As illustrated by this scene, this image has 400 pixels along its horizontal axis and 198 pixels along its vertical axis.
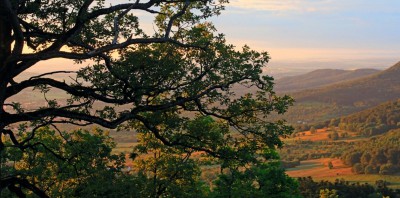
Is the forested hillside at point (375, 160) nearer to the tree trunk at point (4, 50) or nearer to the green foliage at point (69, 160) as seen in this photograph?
the green foliage at point (69, 160)

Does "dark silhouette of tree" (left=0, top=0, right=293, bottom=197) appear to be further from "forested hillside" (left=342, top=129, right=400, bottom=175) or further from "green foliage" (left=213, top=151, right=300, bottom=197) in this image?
"forested hillside" (left=342, top=129, right=400, bottom=175)

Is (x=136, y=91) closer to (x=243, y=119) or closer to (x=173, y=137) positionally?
(x=173, y=137)

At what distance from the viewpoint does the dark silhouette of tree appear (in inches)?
514

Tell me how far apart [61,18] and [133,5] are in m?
2.33

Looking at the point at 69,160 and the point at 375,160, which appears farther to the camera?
the point at 375,160

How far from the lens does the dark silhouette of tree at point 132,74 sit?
13055 millimetres

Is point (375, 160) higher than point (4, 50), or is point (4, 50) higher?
point (4, 50)

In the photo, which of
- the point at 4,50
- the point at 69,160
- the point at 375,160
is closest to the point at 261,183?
the point at 69,160

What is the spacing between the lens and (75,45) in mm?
14508

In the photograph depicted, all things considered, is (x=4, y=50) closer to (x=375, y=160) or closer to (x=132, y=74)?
(x=132, y=74)

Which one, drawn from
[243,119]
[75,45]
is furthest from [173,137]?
[75,45]

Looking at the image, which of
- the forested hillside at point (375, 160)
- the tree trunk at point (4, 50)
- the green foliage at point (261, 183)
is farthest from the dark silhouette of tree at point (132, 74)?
the forested hillside at point (375, 160)

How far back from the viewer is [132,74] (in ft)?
46.0

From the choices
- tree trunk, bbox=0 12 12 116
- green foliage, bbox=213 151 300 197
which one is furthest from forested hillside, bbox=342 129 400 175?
tree trunk, bbox=0 12 12 116
